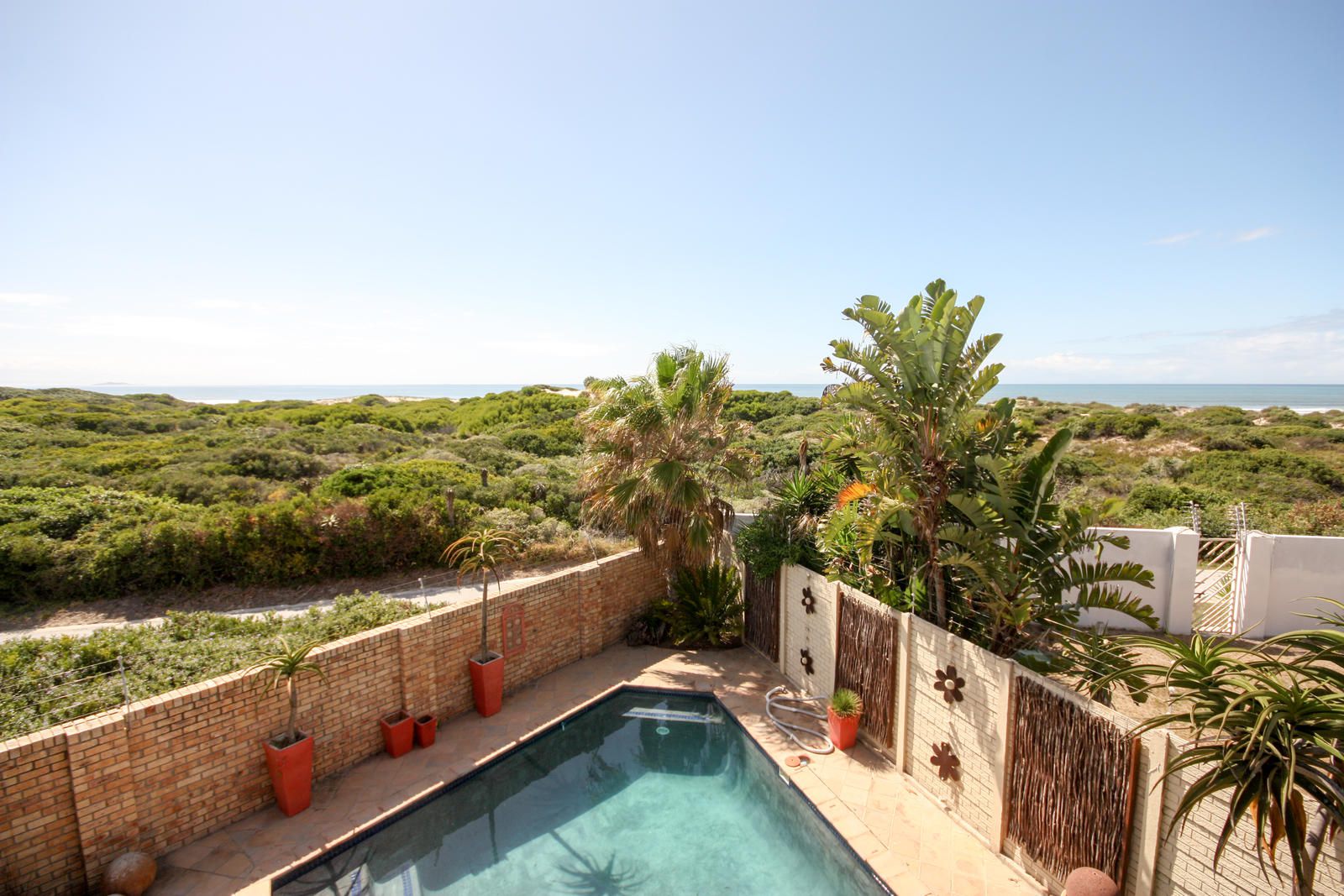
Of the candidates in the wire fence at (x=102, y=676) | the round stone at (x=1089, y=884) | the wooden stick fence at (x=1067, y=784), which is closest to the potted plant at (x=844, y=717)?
the wooden stick fence at (x=1067, y=784)

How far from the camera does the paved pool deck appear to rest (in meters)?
5.21

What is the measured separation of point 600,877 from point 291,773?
3.29m

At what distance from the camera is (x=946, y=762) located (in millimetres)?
6004

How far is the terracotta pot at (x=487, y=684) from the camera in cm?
786

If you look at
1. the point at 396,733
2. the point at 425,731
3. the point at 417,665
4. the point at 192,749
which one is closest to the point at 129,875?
the point at 192,749

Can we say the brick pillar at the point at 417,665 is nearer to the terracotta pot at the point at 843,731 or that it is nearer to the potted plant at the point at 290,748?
the potted plant at the point at 290,748

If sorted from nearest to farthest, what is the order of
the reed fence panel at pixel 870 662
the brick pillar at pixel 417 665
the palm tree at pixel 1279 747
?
the palm tree at pixel 1279 747 → the reed fence panel at pixel 870 662 → the brick pillar at pixel 417 665

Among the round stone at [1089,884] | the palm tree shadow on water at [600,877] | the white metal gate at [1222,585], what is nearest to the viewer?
the round stone at [1089,884]

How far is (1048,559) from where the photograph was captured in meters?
5.76

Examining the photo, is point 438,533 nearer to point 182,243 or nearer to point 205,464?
point 182,243

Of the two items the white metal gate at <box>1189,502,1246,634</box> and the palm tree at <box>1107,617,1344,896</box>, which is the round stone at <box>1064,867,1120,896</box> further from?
the white metal gate at <box>1189,502,1246,634</box>

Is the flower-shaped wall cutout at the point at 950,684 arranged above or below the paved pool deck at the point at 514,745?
above

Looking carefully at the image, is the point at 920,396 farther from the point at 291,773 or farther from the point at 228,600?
the point at 228,600

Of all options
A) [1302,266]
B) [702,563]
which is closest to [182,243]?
[702,563]
